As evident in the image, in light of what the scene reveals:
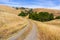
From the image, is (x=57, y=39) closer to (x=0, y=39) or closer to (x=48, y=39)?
(x=48, y=39)

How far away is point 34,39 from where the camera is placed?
2045 cm

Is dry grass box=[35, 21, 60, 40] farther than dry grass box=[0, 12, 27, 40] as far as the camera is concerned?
Yes

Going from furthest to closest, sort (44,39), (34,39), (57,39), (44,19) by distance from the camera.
→ (44,19) → (57,39) → (44,39) → (34,39)

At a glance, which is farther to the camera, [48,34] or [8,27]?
[8,27]

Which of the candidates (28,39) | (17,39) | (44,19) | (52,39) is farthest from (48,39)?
(44,19)

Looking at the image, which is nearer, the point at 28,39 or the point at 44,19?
the point at 28,39

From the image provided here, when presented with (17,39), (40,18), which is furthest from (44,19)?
(17,39)

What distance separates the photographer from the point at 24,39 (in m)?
19.0

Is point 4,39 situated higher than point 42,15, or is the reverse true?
point 4,39

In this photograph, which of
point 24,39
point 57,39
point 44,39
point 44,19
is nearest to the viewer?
point 24,39

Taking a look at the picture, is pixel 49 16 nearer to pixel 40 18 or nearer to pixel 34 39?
pixel 40 18

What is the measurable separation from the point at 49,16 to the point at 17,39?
302 ft

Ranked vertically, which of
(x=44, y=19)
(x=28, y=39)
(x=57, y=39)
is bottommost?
(x=44, y=19)

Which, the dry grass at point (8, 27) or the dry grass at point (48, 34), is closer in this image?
the dry grass at point (8, 27)
